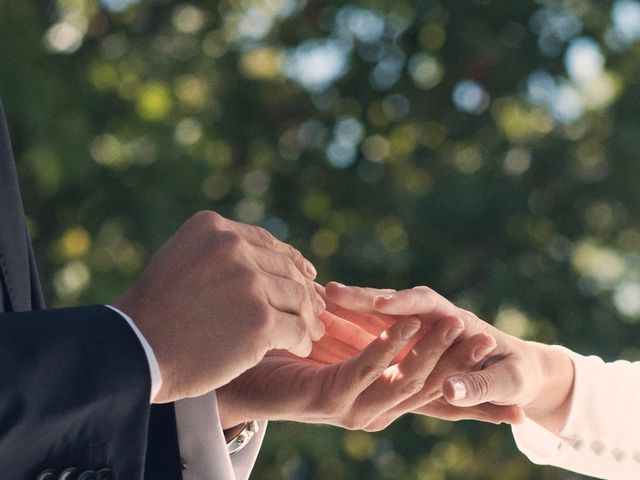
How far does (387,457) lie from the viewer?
4914mm

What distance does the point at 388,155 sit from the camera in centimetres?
470

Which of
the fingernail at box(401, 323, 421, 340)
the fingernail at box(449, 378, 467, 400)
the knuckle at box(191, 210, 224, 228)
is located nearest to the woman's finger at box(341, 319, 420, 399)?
the fingernail at box(401, 323, 421, 340)

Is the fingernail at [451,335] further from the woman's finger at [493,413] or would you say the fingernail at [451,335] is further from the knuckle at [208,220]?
the knuckle at [208,220]

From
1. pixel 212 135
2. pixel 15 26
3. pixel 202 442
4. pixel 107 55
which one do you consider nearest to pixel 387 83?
pixel 212 135

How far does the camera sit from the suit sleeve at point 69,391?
1.22 m

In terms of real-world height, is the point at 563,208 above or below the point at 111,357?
below

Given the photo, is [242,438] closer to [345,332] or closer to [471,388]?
[345,332]

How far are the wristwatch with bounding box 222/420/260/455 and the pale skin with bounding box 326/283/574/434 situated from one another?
27 centimetres

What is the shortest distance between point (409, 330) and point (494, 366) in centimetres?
33

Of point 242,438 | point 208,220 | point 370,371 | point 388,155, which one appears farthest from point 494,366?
point 388,155

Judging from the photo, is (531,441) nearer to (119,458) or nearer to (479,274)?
(119,458)

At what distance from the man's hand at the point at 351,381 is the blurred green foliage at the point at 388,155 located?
2.34 meters

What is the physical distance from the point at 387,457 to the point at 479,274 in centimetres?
93

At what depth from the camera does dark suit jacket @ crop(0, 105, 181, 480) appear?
122 centimetres
